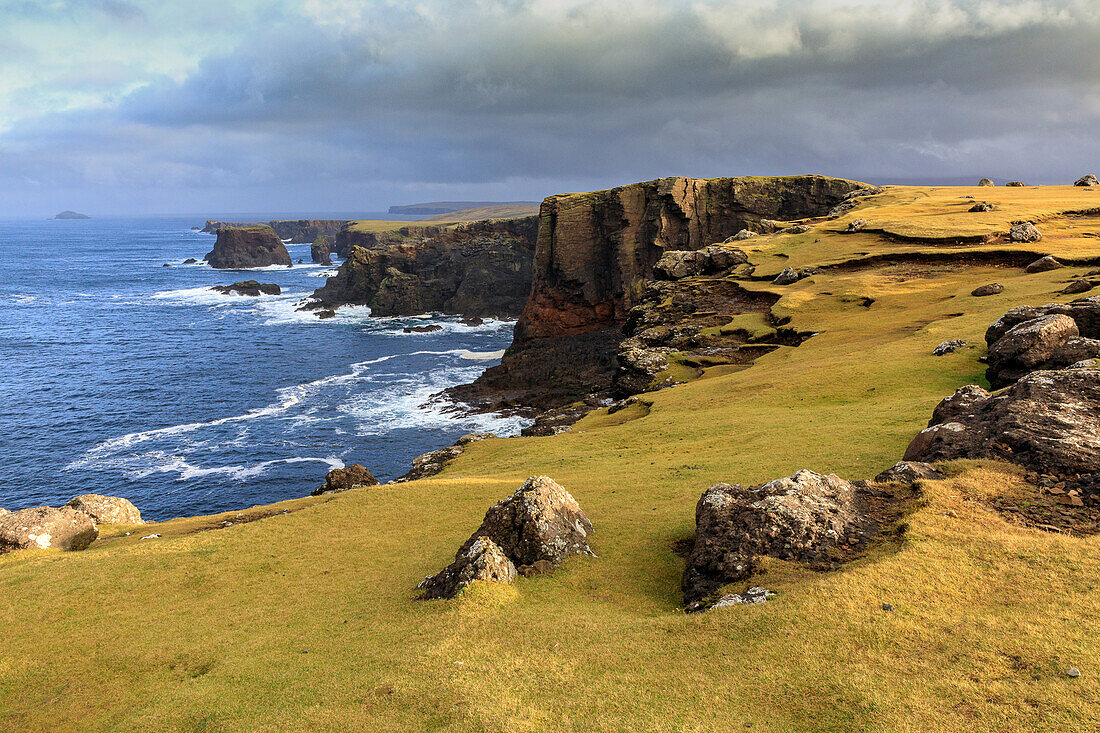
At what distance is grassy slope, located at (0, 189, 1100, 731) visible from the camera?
344 inches

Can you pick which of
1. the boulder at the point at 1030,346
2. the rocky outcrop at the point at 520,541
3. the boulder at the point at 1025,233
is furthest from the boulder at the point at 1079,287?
the rocky outcrop at the point at 520,541

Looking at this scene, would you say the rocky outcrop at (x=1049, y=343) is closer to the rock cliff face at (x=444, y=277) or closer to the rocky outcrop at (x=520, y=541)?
the rocky outcrop at (x=520, y=541)

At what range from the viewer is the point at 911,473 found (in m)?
14.1

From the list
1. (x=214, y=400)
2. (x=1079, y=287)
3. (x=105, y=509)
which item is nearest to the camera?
(x=105, y=509)

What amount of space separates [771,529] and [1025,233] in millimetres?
52561

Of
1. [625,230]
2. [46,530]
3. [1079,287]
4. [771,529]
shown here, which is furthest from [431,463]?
[625,230]

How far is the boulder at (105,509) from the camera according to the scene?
23414 millimetres

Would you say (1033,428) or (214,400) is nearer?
(1033,428)

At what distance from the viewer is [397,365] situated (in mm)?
94312

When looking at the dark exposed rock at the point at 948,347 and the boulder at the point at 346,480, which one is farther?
the boulder at the point at 346,480

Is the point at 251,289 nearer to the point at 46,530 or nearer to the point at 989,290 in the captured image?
the point at 46,530

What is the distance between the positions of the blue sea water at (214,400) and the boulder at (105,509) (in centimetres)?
2606

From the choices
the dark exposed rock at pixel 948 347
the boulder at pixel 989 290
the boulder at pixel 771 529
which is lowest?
the boulder at pixel 771 529

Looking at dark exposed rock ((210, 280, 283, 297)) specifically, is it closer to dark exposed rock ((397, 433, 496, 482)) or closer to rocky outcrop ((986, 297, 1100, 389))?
dark exposed rock ((397, 433, 496, 482))
